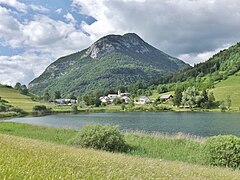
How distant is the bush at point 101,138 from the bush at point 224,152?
8734mm

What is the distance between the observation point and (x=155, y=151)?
2956 centimetres

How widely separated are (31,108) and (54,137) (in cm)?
12575

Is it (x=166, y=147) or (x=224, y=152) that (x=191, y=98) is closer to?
(x=166, y=147)

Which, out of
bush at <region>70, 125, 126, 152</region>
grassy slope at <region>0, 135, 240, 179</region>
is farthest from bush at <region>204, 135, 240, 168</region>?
grassy slope at <region>0, 135, 240, 179</region>

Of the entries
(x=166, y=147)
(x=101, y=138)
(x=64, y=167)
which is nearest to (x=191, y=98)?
(x=166, y=147)

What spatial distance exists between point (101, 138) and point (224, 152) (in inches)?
422

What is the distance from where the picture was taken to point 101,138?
2838cm

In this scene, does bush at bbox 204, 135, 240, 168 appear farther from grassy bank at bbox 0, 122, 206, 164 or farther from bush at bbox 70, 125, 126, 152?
bush at bbox 70, 125, 126, 152

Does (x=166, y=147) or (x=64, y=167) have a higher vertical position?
(x=64, y=167)

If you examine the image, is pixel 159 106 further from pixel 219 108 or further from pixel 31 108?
pixel 31 108

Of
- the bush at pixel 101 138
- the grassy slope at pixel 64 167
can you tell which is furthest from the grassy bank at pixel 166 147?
the grassy slope at pixel 64 167

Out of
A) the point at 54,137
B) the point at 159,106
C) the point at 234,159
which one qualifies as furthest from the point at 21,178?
the point at 159,106

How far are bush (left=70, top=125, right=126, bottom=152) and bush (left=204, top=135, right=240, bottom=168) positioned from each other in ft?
28.7

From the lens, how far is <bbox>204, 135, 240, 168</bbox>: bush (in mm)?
22375
